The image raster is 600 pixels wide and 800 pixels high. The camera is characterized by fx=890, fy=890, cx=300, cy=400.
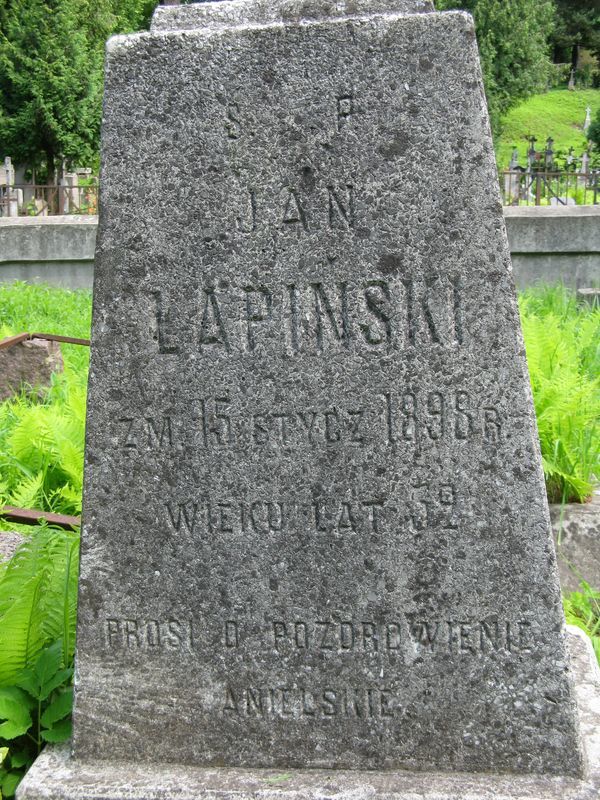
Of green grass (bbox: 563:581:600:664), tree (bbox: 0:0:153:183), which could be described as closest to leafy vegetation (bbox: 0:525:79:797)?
green grass (bbox: 563:581:600:664)

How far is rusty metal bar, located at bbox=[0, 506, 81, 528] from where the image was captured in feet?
12.2

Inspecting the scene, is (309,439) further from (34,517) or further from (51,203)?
(51,203)

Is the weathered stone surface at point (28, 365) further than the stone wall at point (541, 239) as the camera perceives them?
No

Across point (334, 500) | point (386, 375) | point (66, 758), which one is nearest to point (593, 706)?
point (334, 500)

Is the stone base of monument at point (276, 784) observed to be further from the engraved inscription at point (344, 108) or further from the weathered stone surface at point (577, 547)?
the weathered stone surface at point (577, 547)

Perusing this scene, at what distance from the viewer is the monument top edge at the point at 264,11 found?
1.98 m

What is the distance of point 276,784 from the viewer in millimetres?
2035

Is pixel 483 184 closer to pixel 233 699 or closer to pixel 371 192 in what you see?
pixel 371 192

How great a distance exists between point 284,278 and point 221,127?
359 millimetres

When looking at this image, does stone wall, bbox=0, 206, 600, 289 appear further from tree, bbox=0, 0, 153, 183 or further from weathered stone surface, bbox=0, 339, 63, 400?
tree, bbox=0, 0, 153, 183

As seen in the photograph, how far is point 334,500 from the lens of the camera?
2053 mm

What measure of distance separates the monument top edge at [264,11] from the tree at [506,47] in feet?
103

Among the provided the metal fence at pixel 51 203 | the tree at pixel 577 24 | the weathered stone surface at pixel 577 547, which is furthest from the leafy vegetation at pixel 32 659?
the tree at pixel 577 24

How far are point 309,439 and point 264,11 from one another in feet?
3.23
